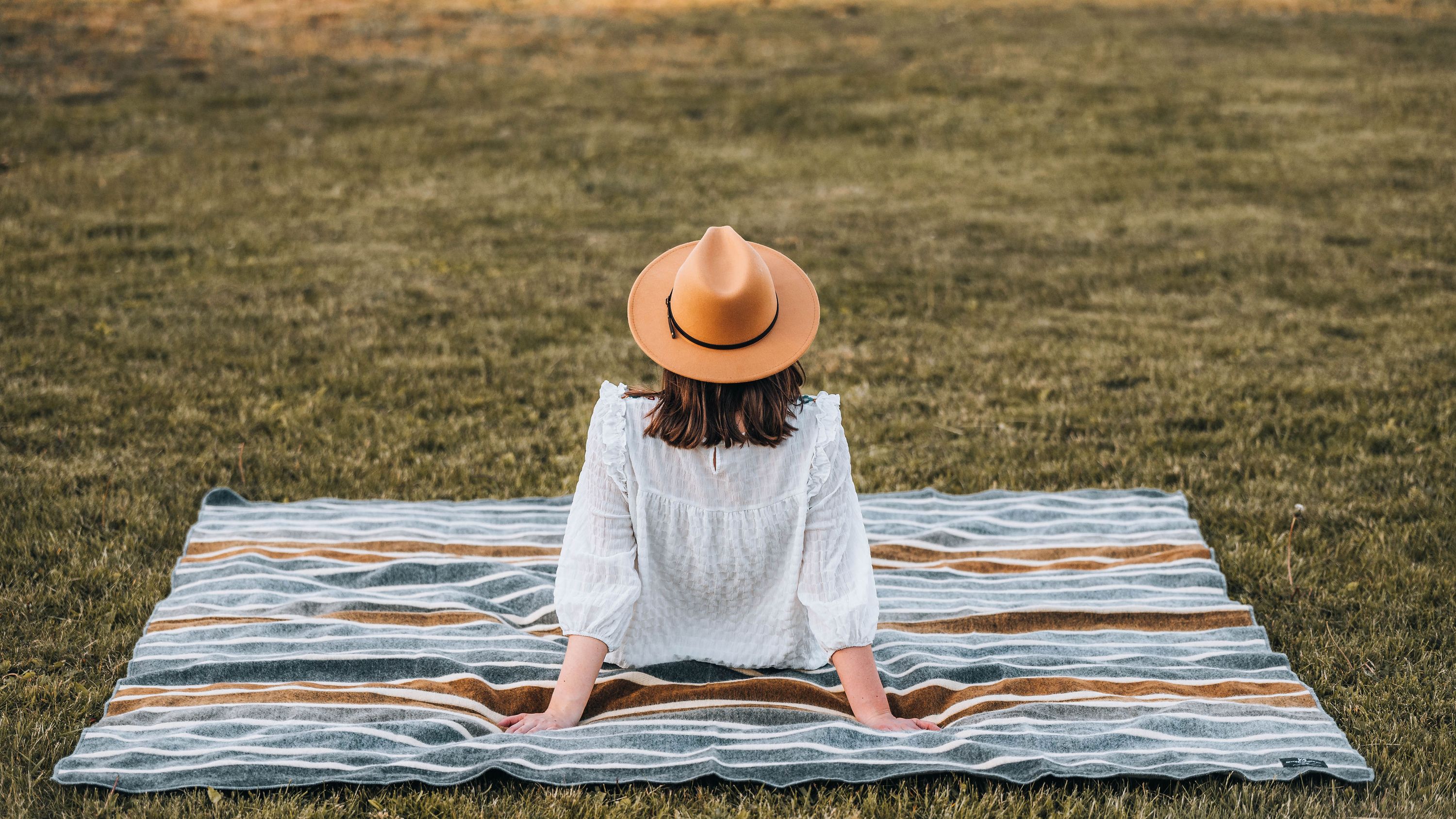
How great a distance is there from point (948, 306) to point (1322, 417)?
270 centimetres

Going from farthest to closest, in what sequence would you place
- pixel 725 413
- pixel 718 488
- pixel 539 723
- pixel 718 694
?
pixel 718 694 → pixel 539 723 → pixel 718 488 → pixel 725 413

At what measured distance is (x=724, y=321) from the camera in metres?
3.13

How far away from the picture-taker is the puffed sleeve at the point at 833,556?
338 cm

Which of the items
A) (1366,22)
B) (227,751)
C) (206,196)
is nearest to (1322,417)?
(227,751)

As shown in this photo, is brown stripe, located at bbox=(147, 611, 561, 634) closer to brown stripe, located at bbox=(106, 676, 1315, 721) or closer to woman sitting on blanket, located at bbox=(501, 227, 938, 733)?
brown stripe, located at bbox=(106, 676, 1315, 721)

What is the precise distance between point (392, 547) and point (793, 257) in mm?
5361

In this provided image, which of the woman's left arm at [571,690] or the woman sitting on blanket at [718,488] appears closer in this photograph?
the woman sitting on blanket at [718,488]

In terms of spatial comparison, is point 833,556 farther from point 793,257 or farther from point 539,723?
point 793,257

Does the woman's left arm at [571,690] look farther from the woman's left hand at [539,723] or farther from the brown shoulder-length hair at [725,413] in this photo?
the brown shoulder-length hair at [725,413]

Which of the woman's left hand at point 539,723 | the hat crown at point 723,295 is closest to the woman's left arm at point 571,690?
the woman's left hand at point 539,723

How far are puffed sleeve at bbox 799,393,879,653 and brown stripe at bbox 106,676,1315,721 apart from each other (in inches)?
16.3

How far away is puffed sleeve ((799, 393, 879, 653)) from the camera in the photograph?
3383mm

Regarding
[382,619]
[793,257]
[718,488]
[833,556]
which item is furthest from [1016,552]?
[793,257]

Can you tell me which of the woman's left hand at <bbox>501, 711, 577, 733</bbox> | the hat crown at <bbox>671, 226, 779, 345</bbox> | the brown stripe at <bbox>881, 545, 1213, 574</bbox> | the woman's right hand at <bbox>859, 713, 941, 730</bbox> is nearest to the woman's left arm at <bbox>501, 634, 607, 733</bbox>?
the woman's left hand at <bbox>501, 711, 577, 733</bbox>
